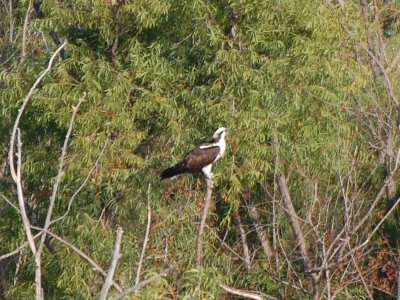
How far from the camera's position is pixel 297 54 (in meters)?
11.9

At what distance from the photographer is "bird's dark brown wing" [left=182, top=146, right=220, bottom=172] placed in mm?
10125

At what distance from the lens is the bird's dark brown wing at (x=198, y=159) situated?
33.2 ft

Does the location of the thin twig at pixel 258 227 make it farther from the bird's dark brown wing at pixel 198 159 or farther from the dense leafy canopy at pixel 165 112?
the bird's dark brown wing at pixel 198 159

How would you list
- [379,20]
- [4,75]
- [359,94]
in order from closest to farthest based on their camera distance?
[4,75] → [359,94] → [379,20]

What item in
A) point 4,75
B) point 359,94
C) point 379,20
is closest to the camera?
point 4,75

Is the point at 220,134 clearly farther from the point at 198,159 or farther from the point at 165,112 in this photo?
the point at 165,112

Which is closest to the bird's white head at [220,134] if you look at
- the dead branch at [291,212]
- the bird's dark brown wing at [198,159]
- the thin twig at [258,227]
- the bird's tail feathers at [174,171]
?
the bird's dark brown wing at [198,159]

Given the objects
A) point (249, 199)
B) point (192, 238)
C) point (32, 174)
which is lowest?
point (249, 199)

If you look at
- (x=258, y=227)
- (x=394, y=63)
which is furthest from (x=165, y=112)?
(x=394, y=63)

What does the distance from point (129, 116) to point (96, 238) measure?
137cm

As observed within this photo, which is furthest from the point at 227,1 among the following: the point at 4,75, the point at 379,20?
the point at 379,20

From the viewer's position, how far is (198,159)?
1012cm

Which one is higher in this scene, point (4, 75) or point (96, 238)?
point (4, 75)

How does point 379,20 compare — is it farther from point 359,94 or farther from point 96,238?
point 96,238
